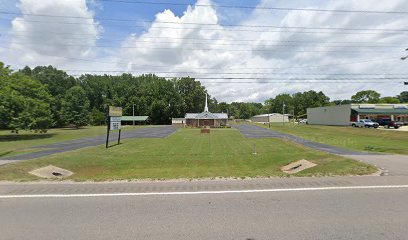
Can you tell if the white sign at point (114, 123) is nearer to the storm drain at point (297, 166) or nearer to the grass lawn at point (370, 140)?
the storm drain at point (297, 166)

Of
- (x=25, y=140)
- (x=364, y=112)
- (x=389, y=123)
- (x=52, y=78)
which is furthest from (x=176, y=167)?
(x=52, y=78)

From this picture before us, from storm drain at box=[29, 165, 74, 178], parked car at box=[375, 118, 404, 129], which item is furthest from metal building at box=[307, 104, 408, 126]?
storm drain at box=[29, 165, 74, 178]

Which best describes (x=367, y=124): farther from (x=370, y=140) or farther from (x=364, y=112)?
(x=370, y=140)

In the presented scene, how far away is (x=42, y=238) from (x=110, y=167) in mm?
9355

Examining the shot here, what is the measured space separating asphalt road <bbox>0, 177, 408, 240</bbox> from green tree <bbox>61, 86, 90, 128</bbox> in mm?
72886

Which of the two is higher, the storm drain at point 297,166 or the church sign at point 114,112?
the church sign at point 114,112

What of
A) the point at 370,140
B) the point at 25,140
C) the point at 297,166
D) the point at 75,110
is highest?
the point at 75,110

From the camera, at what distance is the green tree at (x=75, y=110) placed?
74.4m

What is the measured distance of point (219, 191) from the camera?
8180mm

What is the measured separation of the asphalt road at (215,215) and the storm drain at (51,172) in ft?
11.0

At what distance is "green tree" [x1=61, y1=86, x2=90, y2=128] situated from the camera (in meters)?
74.4

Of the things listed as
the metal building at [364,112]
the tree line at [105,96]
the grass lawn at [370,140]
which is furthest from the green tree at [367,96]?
the grass lawn at [370,140]

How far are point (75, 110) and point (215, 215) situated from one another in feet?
258

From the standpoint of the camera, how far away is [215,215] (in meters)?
6.02
